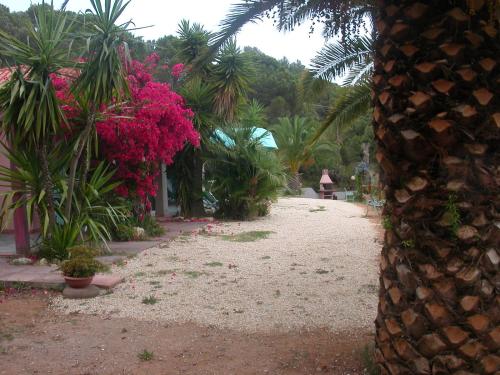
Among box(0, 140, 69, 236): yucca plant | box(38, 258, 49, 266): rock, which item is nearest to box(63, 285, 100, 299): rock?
box(38, 258, 49, 266): rock

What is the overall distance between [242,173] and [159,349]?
9.62 meters

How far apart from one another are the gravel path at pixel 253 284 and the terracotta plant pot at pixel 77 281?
226 mm

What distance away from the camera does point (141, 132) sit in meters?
9.20

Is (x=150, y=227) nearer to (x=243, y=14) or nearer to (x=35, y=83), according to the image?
(x=35, y=83)

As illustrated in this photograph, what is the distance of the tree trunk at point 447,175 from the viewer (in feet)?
8.45

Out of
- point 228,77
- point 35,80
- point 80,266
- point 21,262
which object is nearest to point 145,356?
point 80,266

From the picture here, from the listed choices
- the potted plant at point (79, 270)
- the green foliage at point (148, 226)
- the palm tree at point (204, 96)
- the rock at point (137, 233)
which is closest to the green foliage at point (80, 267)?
the potted plant at point (79, 270)

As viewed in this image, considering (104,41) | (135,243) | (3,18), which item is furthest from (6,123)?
(3,18)

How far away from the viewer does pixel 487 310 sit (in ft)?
8.65

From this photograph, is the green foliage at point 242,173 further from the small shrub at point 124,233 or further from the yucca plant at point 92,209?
the yucca plant at point 92,209

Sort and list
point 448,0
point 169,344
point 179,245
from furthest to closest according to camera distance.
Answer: point 179,245 → point 169,344 → point 448,0

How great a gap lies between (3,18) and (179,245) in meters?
17.8

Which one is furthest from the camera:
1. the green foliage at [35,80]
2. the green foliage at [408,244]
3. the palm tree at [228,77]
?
the palm tree at [228,77]

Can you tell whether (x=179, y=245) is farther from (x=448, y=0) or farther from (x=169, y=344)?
(x=448, y=0)
